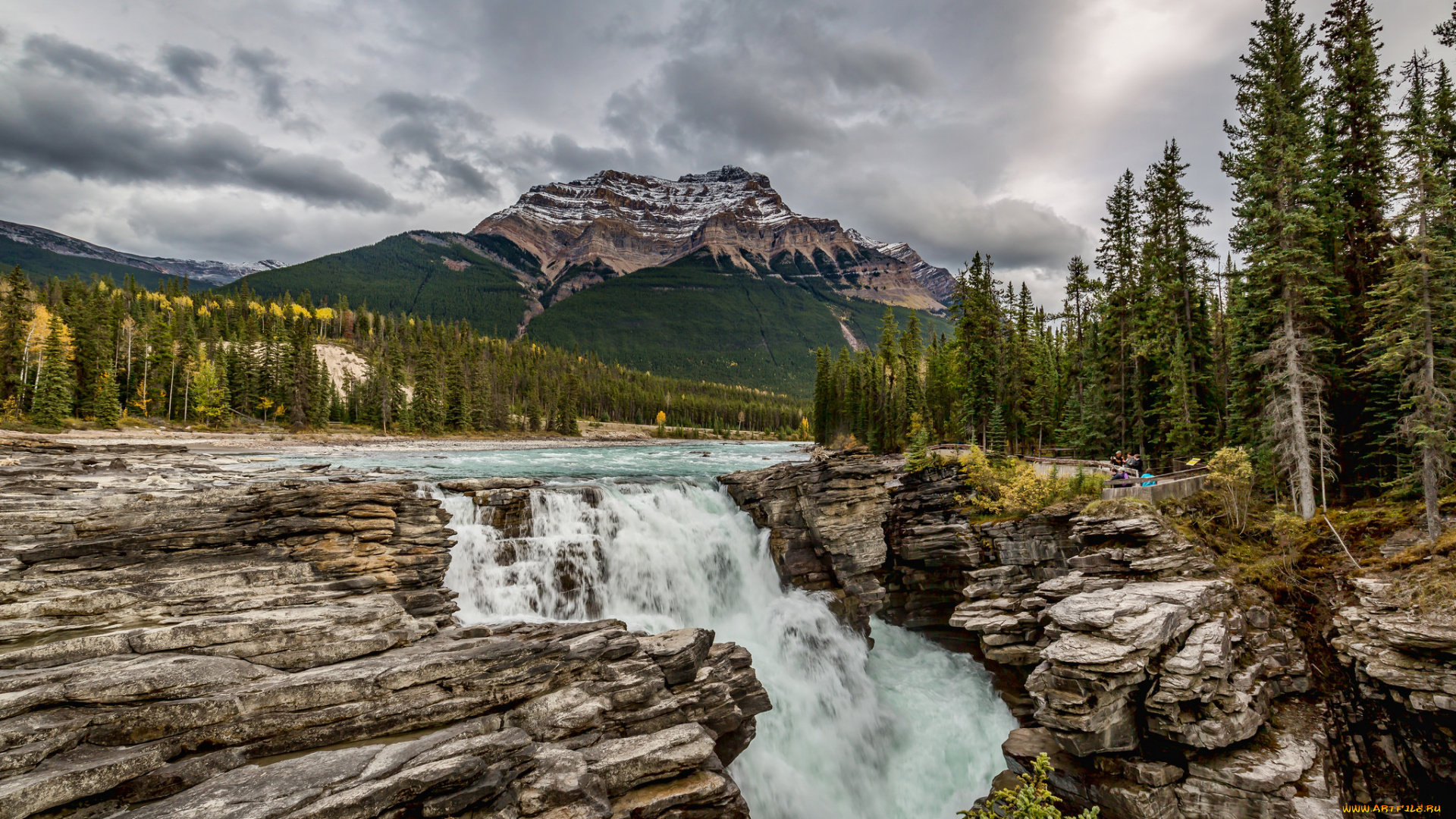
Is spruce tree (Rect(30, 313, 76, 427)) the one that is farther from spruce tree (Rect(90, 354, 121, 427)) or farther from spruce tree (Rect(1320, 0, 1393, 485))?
spruce tree (Rect(1320, 0, 1393, 485))

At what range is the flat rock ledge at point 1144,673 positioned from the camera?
1322cm

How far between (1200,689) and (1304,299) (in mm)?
16657

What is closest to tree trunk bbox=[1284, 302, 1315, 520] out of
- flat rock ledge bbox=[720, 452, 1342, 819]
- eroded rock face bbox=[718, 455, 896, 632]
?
flat rock ledge bbox=[720, 452, 1342, 819]

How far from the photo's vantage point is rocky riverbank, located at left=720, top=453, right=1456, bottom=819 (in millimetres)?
12781

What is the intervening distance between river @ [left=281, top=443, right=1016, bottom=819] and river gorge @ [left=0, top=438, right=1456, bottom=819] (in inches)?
4.6

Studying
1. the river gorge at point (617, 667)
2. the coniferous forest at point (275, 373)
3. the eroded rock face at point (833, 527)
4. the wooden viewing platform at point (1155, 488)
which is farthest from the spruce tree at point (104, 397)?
the wooden viewing platform at point (1155, 488)

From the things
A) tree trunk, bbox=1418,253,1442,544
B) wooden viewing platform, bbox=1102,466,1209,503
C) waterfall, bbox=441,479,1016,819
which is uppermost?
tree trunk, bbox=1418,253,1442,544

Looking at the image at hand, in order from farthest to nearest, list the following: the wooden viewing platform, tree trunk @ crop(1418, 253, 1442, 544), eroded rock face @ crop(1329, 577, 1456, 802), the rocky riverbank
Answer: the wooden viewing platform, tree trunk @ crop(1418, 253, 1442, 544), the rocky riverbank, eroded rock face @ crop(1329, 577, 1456, 802)

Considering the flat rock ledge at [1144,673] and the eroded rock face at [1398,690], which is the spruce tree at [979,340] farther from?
the eroded rock face at [1398,690]

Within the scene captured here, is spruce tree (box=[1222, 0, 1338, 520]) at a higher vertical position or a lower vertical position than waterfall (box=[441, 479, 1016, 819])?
higher

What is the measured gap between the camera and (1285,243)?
A: 2039cm

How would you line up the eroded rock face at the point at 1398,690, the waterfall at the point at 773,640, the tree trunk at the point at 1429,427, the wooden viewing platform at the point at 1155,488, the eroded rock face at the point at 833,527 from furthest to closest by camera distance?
the eroded rock face at the point at 833,527 < the wooden viewing platform at the point at 1155,488 < the waterfall at the point at 773,640 < the tree trunk at the point at 1429,427 < the eroded rock face at the point at 1398,690

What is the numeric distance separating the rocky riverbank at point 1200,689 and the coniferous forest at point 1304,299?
5.85 m

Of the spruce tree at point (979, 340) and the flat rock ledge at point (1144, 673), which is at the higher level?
the spruce tree at point (979, 340)
